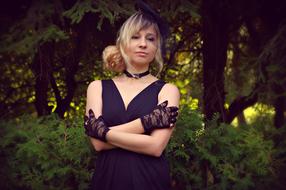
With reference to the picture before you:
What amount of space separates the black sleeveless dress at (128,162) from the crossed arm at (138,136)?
69mm

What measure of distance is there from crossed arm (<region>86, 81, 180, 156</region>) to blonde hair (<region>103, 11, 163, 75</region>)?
380 millimetres

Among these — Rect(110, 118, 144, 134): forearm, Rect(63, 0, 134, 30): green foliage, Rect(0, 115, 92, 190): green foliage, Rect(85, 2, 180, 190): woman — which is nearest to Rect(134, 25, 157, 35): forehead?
Rect(85, 2, 180, 190): woman

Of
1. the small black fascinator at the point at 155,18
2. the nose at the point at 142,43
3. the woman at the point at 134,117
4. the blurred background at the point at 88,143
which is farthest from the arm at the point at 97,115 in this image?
the blurred background at the point at 88,143

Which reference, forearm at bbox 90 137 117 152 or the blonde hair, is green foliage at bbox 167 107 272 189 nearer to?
the blonde hair

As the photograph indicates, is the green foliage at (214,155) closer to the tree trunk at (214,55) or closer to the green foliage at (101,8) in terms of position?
the green foliage at (101,8)

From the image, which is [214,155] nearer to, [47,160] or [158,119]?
[47,160]

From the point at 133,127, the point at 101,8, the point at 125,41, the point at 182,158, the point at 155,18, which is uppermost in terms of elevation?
the point at 101,8

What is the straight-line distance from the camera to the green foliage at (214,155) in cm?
471

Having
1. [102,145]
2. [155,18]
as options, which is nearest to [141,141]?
[102,145]

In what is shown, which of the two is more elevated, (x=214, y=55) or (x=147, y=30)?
(x=214, y=55)

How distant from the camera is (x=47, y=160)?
4.72 meters

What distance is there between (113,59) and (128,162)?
86 centimetres

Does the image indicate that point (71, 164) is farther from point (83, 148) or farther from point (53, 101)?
point (53, 101)

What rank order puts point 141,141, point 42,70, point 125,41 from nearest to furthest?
1. point 141,141
2. point 125,41
3. point 42,70
